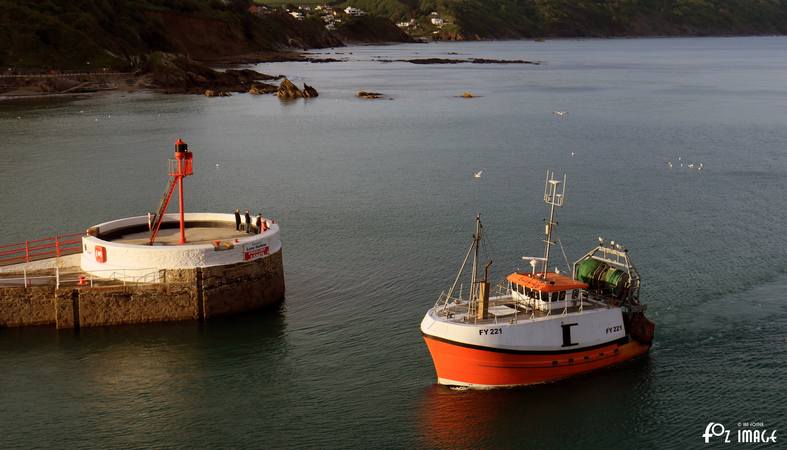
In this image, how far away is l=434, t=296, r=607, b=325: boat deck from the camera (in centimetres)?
3394

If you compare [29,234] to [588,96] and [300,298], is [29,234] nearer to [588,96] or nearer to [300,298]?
[300,298]

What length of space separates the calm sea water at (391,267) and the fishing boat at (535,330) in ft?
2.79

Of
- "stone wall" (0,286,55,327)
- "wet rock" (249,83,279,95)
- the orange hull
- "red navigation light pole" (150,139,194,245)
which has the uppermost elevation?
"wet rock" (249,83,279,95)

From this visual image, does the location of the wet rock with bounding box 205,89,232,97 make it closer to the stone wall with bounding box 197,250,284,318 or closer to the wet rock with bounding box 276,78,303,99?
the wet rock with bounding box 276,78,303,99

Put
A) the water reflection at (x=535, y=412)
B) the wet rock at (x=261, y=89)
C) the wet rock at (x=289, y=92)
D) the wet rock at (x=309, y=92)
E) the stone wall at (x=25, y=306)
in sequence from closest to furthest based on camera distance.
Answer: the water reflection at (x=535, y=412)
the stone wall at (x=25, y=306)
the wet rock at (x=289, y=92)
the wet rock at (x=309, y=92)
the wet rock at (x=261, y=89)

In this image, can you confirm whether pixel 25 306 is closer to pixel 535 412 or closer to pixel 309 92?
pixel 535 412

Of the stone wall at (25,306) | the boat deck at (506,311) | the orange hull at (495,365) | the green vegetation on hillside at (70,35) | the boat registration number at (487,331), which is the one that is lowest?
the orange hull at (495,365)

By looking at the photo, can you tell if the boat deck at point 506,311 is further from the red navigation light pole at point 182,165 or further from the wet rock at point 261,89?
the wet rock at point 261,89

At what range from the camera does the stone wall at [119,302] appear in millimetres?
38344

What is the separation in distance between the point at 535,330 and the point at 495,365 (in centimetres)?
214

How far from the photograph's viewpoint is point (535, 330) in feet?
111

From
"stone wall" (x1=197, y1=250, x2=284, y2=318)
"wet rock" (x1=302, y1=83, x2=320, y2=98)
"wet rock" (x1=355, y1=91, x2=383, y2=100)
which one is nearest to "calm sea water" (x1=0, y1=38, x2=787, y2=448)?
"stone wall" (x1=197, y1=250, x2=284, y2=318)

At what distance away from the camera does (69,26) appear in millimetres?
160625

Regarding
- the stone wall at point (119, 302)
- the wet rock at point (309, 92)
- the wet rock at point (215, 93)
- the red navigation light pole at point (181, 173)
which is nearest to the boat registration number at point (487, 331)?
the stone wall at point (119, 302)
